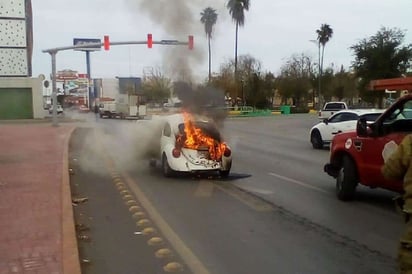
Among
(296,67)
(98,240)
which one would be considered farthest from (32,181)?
(296,67)

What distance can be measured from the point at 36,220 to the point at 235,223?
2641mm

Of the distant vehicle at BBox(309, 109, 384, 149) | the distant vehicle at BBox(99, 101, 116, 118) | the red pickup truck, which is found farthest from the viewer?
the distant vehicle at BBox(99, 101, 116, 118)

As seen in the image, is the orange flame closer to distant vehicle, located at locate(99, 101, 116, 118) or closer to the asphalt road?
the asphalt road

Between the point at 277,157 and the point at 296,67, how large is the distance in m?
65.7

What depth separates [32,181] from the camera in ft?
35.9

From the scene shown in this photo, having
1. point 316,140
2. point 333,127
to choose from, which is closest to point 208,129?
point 333,127

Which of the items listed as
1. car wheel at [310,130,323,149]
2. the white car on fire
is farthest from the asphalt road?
car wheel at [310,130,323,149]

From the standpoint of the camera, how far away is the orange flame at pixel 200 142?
38.6ft

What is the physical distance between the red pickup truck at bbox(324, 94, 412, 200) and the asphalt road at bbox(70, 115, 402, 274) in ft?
1.28

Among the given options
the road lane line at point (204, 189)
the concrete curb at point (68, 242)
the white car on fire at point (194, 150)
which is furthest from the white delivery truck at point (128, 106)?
the concrete curb at point (68, 242)

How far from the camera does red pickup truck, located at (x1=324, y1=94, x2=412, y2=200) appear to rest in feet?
26.1

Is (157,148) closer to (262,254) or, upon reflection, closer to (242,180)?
(242,180)

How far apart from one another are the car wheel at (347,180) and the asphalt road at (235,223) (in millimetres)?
156

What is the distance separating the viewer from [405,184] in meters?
3.52
